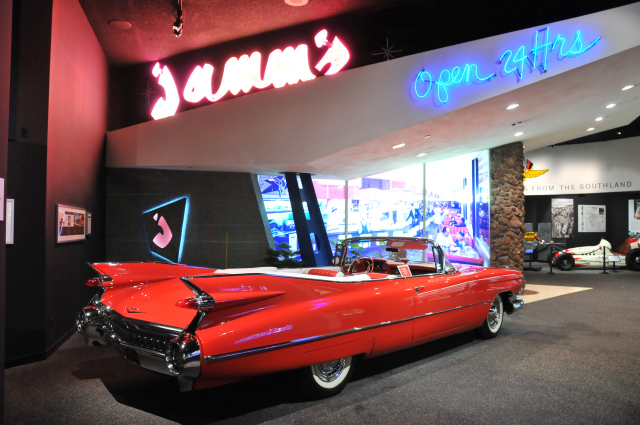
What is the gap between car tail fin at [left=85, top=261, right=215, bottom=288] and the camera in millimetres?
3455

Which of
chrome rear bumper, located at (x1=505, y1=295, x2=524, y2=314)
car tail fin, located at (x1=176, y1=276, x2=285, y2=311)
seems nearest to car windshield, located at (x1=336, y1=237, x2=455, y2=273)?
chrome rear bumper, located at (x1=505, y1=295, x2=524, y2=314)

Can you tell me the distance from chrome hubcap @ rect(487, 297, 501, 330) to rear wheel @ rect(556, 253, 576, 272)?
9.22 m

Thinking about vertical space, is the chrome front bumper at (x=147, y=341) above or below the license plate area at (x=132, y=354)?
A: above

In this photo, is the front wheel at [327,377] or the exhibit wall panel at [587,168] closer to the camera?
the front wheel at [327,377]

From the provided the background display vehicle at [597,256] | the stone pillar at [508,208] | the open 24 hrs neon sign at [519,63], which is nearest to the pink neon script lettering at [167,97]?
the open 24 hrs neon sign at [519,63]

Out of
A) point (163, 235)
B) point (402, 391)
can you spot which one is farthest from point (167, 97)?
point (402, 391)

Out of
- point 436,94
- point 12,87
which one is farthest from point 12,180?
point 436,94

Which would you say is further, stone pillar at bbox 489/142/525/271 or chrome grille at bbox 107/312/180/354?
stone pillar at bbox 489/142/525/271

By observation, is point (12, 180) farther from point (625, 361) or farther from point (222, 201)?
point (625, 361)

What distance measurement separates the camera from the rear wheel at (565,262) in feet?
40.7

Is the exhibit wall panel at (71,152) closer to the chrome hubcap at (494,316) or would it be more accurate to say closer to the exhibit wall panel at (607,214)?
the chrome hubcap at (494,316)

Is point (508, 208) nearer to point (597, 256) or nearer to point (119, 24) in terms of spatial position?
point (597, 256)

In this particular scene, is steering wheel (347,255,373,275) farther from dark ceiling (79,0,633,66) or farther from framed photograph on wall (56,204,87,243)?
dark ceiling (79,0,633,66)

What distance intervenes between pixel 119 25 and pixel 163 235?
4063 millimetres
